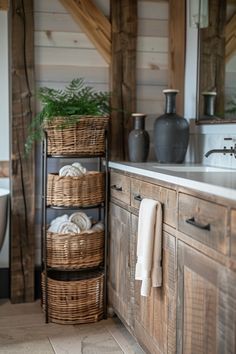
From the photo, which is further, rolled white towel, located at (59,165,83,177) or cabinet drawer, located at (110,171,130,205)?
rolled white towel, located at (59,165,83,177)

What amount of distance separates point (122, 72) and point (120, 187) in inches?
36.6

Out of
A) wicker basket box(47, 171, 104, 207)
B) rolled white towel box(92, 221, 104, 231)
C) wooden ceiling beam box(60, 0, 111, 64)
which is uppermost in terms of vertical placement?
wooden ceiling beam box(60, 0, 111, 64)

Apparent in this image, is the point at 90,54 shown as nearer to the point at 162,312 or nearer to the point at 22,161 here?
the point at 22,161

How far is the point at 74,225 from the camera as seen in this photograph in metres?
3.10

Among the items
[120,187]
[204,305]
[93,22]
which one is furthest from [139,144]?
[204,305]

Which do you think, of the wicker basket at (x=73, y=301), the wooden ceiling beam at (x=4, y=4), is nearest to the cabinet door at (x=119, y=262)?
the wicker basket at (x=73, y=301)

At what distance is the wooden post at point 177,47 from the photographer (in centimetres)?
346

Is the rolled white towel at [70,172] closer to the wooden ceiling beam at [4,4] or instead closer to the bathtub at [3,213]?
the bathtub at [3,213]

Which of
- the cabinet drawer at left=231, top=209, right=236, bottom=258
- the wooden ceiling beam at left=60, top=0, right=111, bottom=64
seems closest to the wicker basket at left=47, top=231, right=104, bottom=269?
the wooden ceiling beam at left=60, top=0, right=111, bottom=64

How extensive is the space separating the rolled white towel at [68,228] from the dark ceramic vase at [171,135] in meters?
0.66

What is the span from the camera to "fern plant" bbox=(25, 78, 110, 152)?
303 cm

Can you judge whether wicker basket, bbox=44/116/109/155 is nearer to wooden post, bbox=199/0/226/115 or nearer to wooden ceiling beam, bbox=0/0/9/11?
wooden post, bbox=199/0/226/115

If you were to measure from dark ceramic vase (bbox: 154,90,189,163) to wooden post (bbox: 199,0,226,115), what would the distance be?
213 mm

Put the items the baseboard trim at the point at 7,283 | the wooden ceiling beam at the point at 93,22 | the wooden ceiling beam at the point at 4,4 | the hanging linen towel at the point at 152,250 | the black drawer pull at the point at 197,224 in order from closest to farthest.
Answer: the black drawer pull at the point at 197,224 < the hanging linen towel at the point at 152,250 < the wooden ceiling beam at the point at 4,4 < the wooden ceiling beam at the point at 93,22 < the baseboard trim at the point at 7,283
